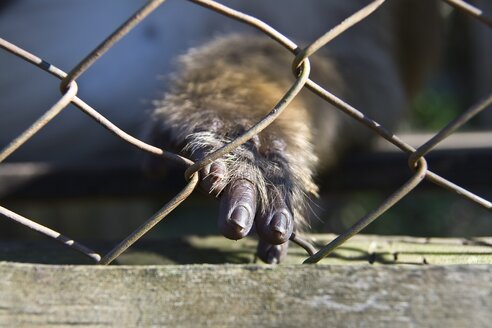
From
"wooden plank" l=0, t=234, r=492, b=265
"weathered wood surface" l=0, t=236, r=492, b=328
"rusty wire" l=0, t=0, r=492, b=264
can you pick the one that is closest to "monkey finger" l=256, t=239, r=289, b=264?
"wooden plank" l=0, t=234, r=492, b=265

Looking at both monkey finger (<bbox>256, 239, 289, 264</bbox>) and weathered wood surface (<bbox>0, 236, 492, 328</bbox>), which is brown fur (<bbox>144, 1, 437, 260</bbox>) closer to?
monkey finger (<bbox>256, 239, 289, 264</bbox>)

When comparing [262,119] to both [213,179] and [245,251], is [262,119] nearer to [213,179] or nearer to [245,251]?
[213,179]

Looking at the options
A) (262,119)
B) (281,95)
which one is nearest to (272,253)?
(262,119)

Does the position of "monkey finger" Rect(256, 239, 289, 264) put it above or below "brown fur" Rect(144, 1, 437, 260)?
below

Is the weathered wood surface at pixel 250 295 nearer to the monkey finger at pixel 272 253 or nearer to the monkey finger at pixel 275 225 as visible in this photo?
the monkey finger at pixel 275 225

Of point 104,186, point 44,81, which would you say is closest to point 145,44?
point 44,81

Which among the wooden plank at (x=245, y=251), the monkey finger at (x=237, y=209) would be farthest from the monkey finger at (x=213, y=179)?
the wooden plank at (x=245, y=251)

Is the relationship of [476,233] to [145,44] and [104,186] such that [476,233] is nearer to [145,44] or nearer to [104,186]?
[145,44]
